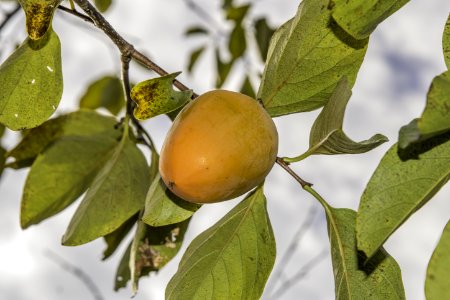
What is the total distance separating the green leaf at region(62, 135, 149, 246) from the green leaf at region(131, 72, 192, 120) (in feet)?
1.45

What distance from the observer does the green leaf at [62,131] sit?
1.86m

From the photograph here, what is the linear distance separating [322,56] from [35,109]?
0.61 meters

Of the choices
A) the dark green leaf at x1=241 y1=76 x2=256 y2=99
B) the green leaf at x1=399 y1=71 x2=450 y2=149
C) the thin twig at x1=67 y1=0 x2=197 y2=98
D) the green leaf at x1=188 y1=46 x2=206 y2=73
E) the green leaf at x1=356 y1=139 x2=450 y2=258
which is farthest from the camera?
the green leaf at x1=188 y1=46 x2=206 y2=73

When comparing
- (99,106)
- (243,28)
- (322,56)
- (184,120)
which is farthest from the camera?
(243,28)

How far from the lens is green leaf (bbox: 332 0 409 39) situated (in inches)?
41.6

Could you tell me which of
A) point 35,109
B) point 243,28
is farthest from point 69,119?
point 243,28

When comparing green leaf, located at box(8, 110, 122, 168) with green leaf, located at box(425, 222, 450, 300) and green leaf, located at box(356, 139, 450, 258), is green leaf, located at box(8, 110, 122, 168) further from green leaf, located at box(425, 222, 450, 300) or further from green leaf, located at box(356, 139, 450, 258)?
green leaf, located at box(425, 222, 450, 300)

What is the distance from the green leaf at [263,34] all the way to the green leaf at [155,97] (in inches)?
76.3

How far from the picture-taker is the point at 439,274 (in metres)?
0.94

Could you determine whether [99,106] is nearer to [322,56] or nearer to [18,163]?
[18,163]

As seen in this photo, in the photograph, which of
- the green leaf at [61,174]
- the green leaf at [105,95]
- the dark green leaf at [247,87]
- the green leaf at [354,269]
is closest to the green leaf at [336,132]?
the green leaf at [354,269]

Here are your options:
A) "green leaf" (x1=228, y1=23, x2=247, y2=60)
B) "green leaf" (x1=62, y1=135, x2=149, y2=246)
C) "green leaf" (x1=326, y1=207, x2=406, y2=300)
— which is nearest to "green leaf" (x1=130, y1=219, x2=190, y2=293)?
"green leaf" (x1=62, y1=135, x2=149, y2=246)

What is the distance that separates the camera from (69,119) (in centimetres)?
191

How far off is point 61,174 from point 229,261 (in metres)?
0.64
